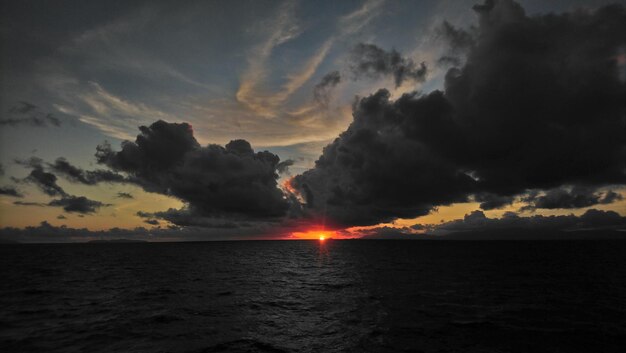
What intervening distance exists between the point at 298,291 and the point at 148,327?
18.3m

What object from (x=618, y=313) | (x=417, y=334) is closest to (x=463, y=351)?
(x=417, y=334)

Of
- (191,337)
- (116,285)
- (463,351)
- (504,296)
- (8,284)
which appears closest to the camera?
(463,351)

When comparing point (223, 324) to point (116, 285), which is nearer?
point (223, 324)

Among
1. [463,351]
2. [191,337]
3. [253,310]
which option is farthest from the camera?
[253,310]

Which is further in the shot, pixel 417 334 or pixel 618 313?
pixel 618 313

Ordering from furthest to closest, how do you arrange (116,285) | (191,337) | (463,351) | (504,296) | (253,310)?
(116,285)
(504,296)
(253,310)
(191,337)
(463,351)

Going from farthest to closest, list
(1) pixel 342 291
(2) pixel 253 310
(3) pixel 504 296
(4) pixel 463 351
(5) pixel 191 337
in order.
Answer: (1) pixel 342 291 < (3) pixel 504 296 < (2) pixel 253 310 < (5) pixel 191 337 < (4) pixel 463 351

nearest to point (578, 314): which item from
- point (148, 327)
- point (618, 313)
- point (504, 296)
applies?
point (618, 313)

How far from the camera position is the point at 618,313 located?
85.5 ft

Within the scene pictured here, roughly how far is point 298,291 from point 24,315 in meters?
24.6

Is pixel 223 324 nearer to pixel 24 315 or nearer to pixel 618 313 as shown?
pixel 24 315

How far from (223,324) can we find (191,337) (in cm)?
328

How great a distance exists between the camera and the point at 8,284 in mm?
44875

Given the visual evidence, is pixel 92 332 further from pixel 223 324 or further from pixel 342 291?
pixel 342 291
